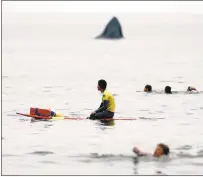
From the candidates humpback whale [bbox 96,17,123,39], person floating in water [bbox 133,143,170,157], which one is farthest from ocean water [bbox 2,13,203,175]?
humpback whale [bbox 96,17,123,39]

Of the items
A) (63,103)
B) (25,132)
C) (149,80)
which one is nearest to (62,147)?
(25,132)

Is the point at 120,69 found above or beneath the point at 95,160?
above

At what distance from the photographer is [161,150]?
2364 centimetres

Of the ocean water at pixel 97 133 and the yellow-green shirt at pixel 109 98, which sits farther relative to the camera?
the yellow-green shirt at pixel 109 98

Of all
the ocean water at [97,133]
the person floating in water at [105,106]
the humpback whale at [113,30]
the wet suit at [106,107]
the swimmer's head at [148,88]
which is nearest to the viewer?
the ocean water at [97,133]

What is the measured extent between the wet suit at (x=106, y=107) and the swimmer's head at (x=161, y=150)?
6.81 m

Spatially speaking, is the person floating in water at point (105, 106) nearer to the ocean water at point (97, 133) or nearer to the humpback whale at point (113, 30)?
the ocean water at point (97, 133)

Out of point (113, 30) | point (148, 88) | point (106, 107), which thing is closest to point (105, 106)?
point (106, 107)

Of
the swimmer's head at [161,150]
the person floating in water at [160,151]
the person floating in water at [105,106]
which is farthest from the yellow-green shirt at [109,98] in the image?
the swimmer's head at [161,150]

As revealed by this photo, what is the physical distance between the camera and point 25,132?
29.9 meters

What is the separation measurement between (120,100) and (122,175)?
2110 cm

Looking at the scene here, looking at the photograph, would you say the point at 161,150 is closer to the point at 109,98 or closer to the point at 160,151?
the point at 160,151

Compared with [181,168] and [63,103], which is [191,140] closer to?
[181,168]

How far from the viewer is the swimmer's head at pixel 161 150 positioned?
23.6 meters
